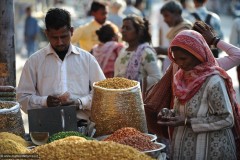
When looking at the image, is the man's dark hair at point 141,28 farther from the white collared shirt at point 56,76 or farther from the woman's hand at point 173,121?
the woman's hand at point 173,121

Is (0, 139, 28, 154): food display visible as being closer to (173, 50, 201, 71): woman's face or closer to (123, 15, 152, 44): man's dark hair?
(173, 50, 201, 71): woman's face

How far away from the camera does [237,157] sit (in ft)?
19.8

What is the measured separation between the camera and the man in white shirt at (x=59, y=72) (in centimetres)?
620

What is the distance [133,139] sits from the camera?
5.35 metres

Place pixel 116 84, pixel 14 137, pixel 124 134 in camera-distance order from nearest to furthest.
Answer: pixel 14 137 < pixel 124 134 < pixel 116 84

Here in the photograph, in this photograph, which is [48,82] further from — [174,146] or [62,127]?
[174,146]

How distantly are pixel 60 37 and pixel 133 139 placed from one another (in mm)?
1278

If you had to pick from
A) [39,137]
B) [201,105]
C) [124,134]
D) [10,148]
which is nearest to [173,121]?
[201,105]

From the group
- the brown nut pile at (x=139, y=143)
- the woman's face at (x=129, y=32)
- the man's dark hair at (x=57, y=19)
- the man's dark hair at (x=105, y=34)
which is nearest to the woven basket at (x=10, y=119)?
the man's dark hair at (x=57, y=19)

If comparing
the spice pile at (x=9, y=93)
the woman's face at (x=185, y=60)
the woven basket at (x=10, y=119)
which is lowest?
the woven basket at (x=10, y=119)

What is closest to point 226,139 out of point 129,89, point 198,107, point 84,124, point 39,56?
point 198,107

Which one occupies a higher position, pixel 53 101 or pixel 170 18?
pixel 170 18

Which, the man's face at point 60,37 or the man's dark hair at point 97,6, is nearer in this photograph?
the man's face at point 60,37

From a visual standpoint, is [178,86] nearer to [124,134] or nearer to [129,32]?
[124,134]
